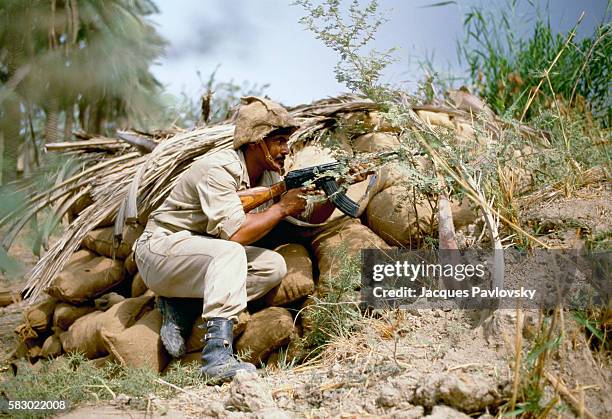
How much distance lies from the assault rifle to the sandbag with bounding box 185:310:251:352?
60cm

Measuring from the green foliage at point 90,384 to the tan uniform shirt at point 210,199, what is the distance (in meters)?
0.78

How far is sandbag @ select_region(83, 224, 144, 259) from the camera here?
4.46m

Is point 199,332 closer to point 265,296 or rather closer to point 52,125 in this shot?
point 265,296

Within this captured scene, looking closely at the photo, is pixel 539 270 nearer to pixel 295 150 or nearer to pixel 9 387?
pixel 295 150

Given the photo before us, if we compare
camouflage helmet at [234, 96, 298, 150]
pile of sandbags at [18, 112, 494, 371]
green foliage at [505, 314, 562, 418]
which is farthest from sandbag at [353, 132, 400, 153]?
green foliage at [505, 314, 562, 418]

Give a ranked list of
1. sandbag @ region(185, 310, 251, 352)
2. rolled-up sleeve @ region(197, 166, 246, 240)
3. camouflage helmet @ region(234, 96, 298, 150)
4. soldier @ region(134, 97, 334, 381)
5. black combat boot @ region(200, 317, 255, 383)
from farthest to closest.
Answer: camouflage helmet @ region(234, 96, 298, 150) → sandbag @ region(185, 310, 251, 352) → rolled-up sleeve @ region(197, 166, 246, 240) → soldier @ region(134, 97, 334, 381) → black combat boot @ region(200, 317, 255, 383)

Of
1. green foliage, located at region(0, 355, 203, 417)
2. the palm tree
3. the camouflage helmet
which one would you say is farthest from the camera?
the palm tree

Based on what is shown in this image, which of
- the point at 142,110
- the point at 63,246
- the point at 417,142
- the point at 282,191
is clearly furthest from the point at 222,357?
the point at 142,110

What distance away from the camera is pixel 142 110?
38.4 ft

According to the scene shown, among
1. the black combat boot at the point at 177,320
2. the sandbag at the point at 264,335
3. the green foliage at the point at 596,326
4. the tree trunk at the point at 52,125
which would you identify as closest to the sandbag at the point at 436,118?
the sandbag at the point at 264,335

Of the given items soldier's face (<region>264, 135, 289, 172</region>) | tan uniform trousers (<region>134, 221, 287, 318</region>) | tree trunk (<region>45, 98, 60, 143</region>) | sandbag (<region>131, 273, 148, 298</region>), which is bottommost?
sandbag (<region>131, 273, 148, 298</region>)

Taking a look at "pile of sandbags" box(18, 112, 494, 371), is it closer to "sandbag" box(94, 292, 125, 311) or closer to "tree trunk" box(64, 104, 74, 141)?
"sandbag" box(94, 292, 125, 311)

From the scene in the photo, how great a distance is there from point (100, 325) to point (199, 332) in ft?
2.27

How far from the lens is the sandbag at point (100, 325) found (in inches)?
154
